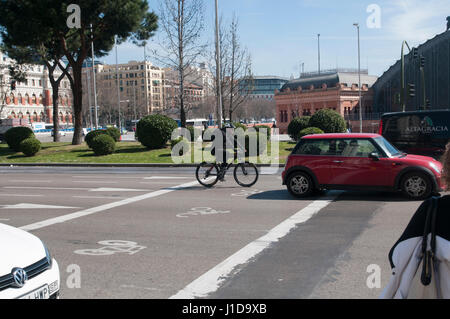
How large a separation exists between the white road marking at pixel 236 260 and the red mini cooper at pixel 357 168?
1.52m

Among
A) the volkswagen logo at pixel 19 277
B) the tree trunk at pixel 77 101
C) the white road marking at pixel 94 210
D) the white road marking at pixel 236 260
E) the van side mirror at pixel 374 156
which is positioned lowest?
the white road marking at pixel 236 260

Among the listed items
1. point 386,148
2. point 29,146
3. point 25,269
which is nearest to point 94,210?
point 386,148

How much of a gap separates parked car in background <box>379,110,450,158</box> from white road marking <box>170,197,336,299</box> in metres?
5.19

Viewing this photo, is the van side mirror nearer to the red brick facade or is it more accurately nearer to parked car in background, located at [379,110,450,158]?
parked car in background, located at [379,110,450,158]

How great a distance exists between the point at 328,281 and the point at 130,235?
3.94 meters

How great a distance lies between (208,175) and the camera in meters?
14.5

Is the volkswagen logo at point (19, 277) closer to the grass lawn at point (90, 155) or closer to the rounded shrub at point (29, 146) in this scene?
the grass lawn at point (90, 155)

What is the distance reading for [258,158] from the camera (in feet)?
74.8

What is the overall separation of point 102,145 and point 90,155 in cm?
117

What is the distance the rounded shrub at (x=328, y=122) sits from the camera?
28.6 m

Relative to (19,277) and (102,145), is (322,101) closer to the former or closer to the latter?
(102,145)

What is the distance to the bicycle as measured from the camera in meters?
14.2

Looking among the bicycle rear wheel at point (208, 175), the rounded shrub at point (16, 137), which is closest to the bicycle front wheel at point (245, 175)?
the bicycle rear wheel at point (208, 175)
